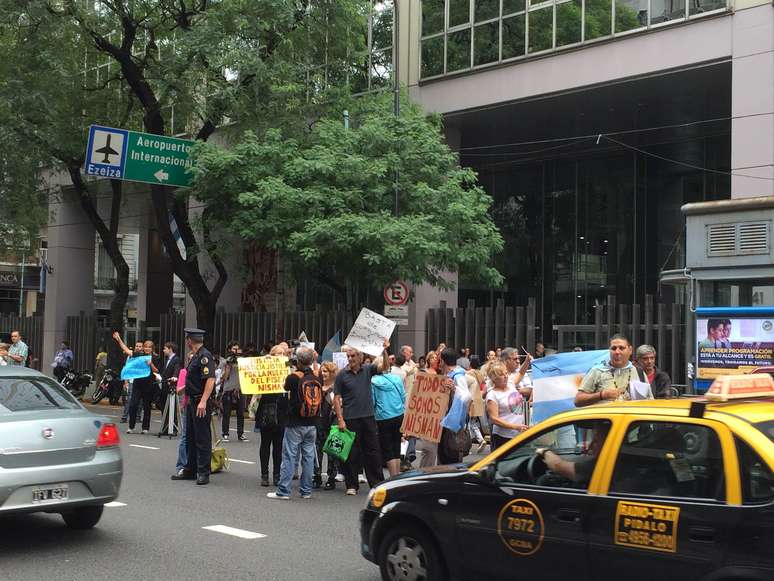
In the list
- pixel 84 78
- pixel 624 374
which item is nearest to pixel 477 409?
pixel 624 374

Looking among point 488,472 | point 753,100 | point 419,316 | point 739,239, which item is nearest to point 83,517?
point 488,472

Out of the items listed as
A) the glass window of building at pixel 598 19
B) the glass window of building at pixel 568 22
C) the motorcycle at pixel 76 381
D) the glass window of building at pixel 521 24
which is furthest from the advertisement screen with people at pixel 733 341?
the motorcycle at pixel 76 381

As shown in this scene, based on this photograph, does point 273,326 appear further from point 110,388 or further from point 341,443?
point 341,443

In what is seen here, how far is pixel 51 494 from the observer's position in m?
7.57

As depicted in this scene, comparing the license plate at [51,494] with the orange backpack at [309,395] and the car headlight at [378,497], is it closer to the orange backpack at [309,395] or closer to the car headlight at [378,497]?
the car headlight at [378,497]

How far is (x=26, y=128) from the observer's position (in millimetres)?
23375

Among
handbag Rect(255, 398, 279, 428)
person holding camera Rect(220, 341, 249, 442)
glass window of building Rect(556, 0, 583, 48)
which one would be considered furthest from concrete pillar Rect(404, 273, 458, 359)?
handbag Rect(255, 398, 279, 428)

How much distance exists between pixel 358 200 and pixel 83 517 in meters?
12.4

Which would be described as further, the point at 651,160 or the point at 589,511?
the point at 651,160

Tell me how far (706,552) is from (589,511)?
705mm

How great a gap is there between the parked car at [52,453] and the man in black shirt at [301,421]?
246 cm

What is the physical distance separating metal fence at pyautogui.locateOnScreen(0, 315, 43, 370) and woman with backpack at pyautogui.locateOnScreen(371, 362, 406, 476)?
91.3ft

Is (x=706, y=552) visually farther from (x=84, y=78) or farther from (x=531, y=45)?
(x=84, y=78)

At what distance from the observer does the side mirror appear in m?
5.73
